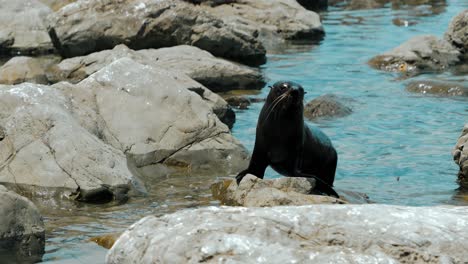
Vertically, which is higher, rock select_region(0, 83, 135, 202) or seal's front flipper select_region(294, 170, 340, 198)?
rock select_region(0, 83, 135, 202)

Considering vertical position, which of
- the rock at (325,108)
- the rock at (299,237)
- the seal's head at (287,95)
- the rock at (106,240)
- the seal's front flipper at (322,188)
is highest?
the rock at (299,237)

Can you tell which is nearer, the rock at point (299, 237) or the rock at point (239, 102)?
the rock at point (299, 237)

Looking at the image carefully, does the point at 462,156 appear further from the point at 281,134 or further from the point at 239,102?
the point at 239,102

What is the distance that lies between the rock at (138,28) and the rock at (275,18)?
355cm

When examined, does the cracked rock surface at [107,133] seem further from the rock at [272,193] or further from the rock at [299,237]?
the rock at [299,237]

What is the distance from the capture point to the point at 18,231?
23.5 ft

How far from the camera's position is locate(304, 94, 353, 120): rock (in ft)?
47.9

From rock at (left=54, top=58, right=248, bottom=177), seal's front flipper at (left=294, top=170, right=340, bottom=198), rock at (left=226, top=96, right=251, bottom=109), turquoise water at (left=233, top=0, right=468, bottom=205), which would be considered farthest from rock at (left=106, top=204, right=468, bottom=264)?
rock at (left=226, top=96, right=251, bottom=109)

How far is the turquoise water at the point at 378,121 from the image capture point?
1105 cm

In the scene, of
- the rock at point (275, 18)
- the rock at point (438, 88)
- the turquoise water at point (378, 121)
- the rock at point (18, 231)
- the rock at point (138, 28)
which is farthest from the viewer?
the rock at point (275, 18)

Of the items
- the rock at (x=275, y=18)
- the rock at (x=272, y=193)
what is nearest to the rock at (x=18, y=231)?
the rock at (x=272, y=193)

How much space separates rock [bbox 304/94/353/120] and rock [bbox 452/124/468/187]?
378 cm

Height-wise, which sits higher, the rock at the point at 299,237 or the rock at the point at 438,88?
the rock at the point at 299,237

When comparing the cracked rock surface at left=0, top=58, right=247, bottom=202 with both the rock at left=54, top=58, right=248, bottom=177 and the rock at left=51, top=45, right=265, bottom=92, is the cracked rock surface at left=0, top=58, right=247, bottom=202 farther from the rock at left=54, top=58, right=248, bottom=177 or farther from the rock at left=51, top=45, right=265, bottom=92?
the rock at left=51, top=45, right=265, bottom=92
